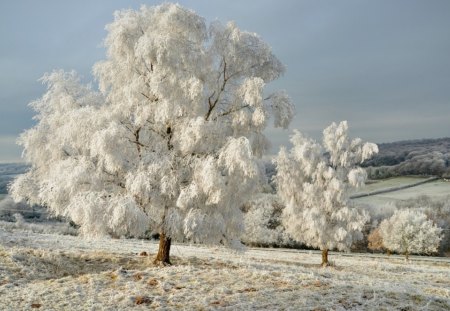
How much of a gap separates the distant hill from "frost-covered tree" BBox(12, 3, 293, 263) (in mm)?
96128

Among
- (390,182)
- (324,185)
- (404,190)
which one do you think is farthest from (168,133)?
(390,182)

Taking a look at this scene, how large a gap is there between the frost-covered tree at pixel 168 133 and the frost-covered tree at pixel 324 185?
14952 millimetres

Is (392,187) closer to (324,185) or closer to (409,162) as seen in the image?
(409,162)

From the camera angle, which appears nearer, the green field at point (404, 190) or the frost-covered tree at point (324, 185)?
the frost-covered tree at point (324, 185)

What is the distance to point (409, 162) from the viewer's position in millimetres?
118188

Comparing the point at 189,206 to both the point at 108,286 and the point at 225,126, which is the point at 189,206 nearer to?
the point at 225,126

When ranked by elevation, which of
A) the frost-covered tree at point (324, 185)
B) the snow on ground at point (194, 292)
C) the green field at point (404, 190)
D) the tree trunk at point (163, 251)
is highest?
the green field at point (404, 190)

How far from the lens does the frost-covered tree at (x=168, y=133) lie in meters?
17.8

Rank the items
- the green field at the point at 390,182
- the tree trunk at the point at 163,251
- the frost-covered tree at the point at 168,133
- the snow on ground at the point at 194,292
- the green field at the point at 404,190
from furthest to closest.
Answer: the green field at the point at 390,182
the green field at the point at 404,190
the tree trunk at the point at 163,251
the frost-covered tree at the point at 168,133
the snow on ground at the point at 194,292

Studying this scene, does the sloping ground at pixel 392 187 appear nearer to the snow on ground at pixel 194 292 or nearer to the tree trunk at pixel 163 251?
the tree trunk at pixel 163 251

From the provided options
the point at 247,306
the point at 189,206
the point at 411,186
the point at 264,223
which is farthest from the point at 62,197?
the point at 411,186

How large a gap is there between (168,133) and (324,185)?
18.4 metres

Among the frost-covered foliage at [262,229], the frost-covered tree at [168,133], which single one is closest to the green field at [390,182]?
the frost-covered foliage at [262,229]

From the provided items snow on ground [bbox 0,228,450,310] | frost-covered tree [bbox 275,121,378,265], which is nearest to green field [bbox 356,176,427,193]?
frost-covered tree [bbox 275,121,378,265]
